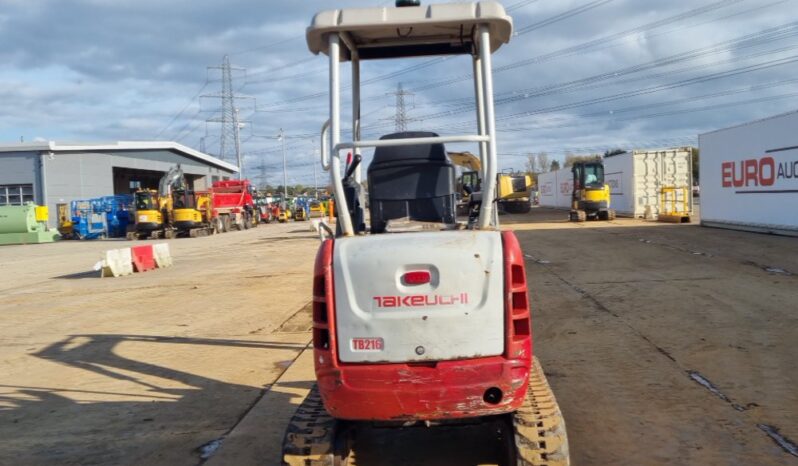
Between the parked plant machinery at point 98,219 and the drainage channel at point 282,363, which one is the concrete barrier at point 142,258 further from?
the parked plant machinery at point 98,219

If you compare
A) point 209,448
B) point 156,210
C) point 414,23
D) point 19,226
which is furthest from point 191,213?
point 414,23

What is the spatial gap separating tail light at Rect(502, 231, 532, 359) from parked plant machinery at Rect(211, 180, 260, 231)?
4300cm

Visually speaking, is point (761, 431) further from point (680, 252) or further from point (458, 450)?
point (680, 252)

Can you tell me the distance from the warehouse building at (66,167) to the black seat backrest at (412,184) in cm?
4907

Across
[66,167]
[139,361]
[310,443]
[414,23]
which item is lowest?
[139,361]

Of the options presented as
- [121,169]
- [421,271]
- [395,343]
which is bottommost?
[395,343]

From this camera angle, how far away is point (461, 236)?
12.7 ft

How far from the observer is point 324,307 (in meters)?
3.86

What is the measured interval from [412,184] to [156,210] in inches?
1419

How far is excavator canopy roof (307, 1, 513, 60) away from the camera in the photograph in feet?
13.8

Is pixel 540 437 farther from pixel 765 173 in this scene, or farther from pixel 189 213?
pixel 189 213

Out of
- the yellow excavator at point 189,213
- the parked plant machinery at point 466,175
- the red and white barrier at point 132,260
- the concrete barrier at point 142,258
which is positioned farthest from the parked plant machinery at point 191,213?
the parked plant machinery at point 466,175

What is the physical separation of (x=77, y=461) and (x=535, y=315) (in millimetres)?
6792

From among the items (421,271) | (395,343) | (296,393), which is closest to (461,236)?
(421,271)
